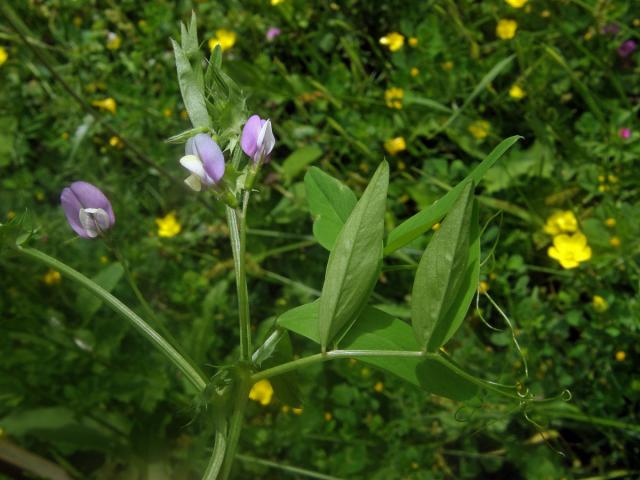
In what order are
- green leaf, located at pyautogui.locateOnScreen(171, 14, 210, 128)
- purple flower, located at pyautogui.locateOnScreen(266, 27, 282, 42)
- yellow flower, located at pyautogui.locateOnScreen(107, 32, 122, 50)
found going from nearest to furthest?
1. green leaf, located at pyautogui.locateOnScreen(171, 14, 210, 128)
2. purple flower, located at pyautogui.locateOnScreen(266, 27, 282, 42)
3. yellow flower, located at pyautogui.locateOnScreen(107, 32, 122, 50)

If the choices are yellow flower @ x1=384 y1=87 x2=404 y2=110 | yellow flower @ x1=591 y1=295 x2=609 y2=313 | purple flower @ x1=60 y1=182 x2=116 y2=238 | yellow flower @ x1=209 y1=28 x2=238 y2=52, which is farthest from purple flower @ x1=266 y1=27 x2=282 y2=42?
purple flower @ x1=60 y1=182 x2=116 y2=238

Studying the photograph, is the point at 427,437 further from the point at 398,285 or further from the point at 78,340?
the point at 78,340

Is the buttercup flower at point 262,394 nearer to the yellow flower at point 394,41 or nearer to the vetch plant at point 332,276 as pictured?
the vetch plant at point 332,276

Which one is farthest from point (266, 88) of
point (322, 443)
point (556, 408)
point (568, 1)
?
point (556, 408)

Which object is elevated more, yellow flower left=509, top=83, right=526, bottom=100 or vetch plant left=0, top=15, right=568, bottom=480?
vetch plant left=0, top=15, right=568, bottom=480

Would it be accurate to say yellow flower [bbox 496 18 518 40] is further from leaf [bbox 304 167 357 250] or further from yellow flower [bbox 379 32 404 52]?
leaf [bbox 304 167 357 250]

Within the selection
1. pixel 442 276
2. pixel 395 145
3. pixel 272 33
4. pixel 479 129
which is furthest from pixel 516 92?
pixel 442 276
